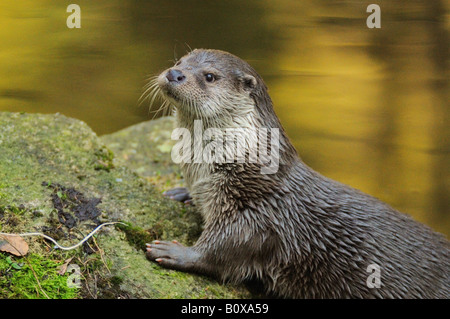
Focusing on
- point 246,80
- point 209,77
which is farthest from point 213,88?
point 246,80

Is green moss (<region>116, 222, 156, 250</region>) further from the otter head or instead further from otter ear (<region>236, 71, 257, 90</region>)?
otter ear (<region>236, 71, 257, 90</region>)

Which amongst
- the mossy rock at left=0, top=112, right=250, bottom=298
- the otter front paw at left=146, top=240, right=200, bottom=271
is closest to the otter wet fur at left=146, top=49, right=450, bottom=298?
the otter front paw at left=146, top=240, right=200, bottom=271

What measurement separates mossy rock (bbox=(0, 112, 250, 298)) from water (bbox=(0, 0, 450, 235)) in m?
2.49

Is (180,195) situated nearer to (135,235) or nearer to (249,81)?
(135,235)

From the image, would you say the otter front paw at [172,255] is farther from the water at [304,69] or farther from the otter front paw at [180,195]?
the water at [304,69]

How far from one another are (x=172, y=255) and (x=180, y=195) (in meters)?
0.76

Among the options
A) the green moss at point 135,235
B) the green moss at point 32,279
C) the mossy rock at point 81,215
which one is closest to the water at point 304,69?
the mossy rock at point 81,215

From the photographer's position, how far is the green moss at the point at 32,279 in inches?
86.7

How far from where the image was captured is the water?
5.37m

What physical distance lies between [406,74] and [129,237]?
390 cm

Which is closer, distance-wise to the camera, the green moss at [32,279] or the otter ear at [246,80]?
the green moss at [32,279]

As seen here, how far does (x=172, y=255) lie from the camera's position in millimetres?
2688

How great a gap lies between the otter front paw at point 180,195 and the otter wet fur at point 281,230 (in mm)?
372
